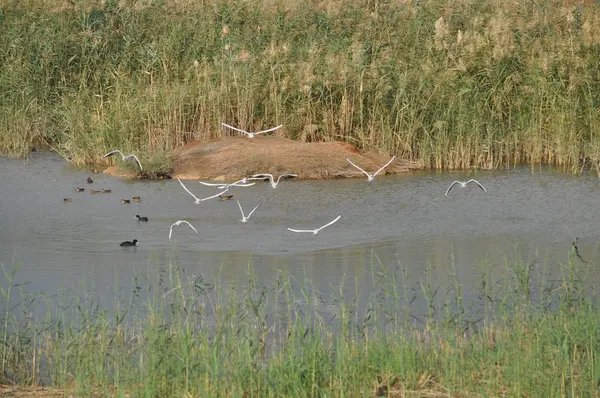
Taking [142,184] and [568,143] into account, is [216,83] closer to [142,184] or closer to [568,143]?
[142,184]

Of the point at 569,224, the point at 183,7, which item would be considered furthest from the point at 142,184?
the point at 183,7

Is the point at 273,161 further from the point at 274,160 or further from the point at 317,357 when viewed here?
the point at 317,357

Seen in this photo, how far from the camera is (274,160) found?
46.3ft

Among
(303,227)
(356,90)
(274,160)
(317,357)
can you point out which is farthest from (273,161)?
(317,357)

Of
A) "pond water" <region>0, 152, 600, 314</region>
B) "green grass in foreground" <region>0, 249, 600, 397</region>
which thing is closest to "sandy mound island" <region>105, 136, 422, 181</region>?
"pond water" <region>0, 152, 600, 314</region>

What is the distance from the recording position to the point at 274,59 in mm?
15562

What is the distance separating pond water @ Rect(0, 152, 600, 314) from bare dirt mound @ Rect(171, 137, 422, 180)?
0.29 metres

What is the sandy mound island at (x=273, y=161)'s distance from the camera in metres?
14.0

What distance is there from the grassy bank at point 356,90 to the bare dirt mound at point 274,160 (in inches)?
19.4

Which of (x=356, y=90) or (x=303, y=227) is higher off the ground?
(x=356, y=90)

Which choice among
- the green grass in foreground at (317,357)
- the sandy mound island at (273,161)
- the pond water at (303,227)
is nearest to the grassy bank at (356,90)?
the sandy mound island at (273,161)

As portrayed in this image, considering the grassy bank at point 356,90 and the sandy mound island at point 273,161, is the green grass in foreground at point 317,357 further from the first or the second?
the grassy bank at point 356,90

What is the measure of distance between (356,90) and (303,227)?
4826 millimetres

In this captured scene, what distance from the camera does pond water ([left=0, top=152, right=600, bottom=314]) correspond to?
8.84m
